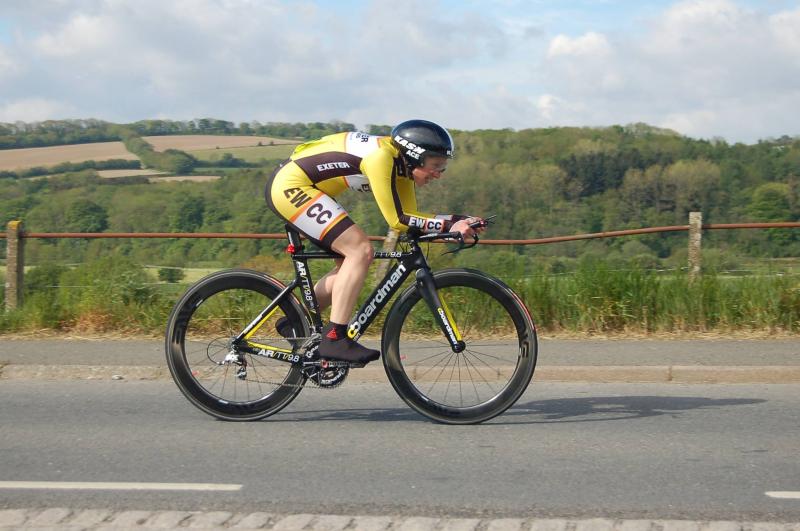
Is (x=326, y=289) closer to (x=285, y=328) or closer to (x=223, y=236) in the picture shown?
(x=285, y=328)

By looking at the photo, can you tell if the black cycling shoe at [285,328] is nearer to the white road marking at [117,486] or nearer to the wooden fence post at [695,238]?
the white road marking at [117,486]

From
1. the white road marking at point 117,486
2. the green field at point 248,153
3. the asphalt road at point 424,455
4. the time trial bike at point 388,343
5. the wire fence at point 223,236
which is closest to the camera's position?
the asphalt road at point 424,455

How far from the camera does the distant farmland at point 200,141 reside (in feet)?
72.6

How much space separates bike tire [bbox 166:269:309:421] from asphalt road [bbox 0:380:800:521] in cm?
16

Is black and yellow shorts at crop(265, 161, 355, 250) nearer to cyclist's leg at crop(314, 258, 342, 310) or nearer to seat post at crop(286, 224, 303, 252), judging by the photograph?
seat post at crop(286, 224, 303, 252)

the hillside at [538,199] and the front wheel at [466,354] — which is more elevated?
the hillside at [538,199]

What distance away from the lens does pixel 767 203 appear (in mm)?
13125

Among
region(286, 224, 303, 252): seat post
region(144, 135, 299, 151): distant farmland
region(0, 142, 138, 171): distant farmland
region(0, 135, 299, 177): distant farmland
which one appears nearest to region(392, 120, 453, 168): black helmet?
region(286, 224, 303, 252): seat post

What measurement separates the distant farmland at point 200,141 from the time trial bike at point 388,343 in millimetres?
14730

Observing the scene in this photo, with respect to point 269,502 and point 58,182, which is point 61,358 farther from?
point 58,182

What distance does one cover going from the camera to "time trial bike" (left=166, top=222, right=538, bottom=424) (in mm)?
6520

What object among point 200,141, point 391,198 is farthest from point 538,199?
point 200,141

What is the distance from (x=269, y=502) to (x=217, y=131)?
21891mm

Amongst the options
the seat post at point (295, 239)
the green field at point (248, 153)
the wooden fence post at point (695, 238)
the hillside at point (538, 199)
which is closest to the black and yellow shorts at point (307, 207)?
the seat post at point (295, 239)
